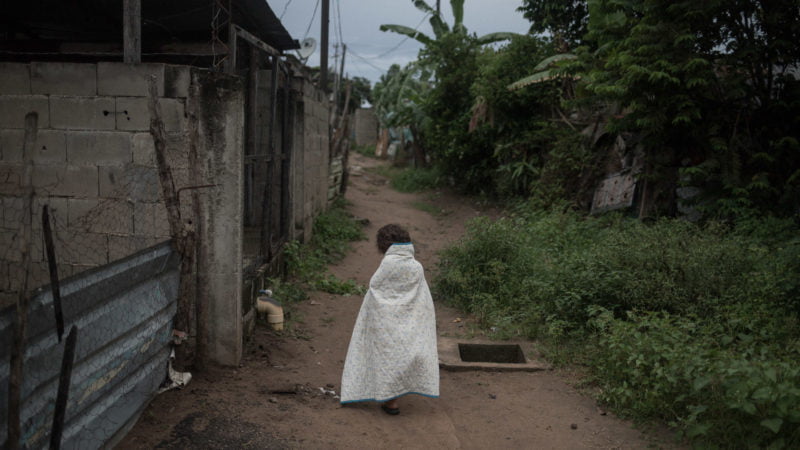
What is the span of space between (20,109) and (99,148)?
0.69 m

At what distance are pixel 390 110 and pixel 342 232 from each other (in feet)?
44.8

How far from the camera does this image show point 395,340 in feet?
13.8

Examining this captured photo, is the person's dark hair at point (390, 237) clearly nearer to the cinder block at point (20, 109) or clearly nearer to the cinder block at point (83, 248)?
the cinder block at point (83, 248)

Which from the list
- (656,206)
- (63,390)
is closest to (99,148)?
(63,390)

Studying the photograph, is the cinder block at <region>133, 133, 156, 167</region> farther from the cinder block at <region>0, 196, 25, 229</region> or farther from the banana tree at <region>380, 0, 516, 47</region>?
the banana tree at <region>380, 0, 516, 47</region>

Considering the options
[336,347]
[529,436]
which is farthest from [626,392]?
[336,347]

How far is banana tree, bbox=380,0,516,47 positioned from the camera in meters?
→ 17.5

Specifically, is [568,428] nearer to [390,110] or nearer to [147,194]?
[147,194]

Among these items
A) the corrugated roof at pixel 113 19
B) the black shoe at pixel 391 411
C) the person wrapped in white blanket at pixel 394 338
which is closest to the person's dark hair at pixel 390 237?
the person wrapped in white blanket at pixel 394 338

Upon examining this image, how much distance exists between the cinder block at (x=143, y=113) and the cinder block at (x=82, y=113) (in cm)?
8

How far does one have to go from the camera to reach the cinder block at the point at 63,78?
14.6 ft

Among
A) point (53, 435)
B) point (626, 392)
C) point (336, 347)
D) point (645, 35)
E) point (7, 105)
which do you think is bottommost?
point (336, 347)

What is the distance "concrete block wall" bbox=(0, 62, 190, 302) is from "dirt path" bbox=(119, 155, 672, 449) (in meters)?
1.35

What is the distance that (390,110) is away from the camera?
947 inches
